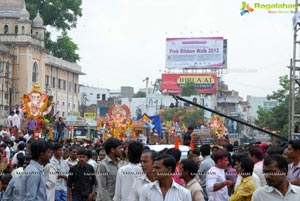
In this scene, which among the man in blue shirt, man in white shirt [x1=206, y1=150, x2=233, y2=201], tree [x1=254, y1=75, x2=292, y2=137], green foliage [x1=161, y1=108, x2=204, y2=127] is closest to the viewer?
the man in blue shirt

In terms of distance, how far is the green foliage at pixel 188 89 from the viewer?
94125 mm

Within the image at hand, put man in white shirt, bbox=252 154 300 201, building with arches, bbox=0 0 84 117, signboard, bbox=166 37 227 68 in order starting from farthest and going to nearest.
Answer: signboard, bbox=166 37 227 68
building with arches, bbox=0 0 84 117
man in white shirt, bbox=252 154 300 201

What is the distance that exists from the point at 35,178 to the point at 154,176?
1.69m

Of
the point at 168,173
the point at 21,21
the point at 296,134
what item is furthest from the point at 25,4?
the point at 168,173

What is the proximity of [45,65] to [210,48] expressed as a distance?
33.6 m

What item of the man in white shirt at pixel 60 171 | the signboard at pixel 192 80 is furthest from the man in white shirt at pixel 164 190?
the signboard at pixel 192 80

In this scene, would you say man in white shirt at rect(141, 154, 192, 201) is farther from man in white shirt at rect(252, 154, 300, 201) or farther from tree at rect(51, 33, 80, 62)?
tree at rect(51, 33, 80, 62)

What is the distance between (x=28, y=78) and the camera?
61.6 meters

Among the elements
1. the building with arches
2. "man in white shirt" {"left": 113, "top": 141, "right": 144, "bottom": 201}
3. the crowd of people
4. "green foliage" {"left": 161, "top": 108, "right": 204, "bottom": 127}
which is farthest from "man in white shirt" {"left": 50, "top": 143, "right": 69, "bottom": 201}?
"green foliage" {"left": 161, "top": 108, "right": 204, "bottom": 127}

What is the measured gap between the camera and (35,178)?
8602 millimetres

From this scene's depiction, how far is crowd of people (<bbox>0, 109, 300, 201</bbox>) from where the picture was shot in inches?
276

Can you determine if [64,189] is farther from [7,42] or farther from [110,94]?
[110,94]

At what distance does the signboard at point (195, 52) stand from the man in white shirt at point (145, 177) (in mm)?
86899

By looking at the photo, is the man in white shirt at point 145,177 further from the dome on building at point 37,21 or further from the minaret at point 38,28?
the dome on building at point 37,21
